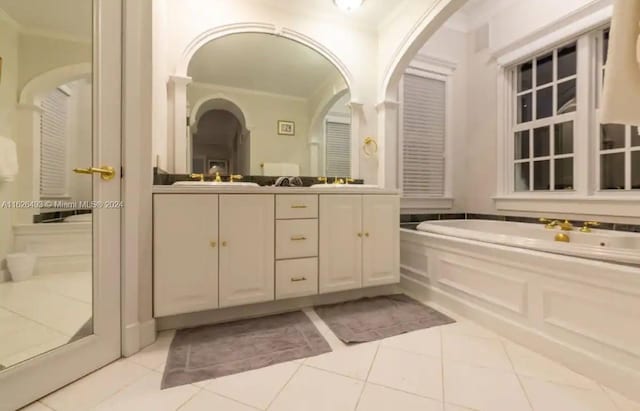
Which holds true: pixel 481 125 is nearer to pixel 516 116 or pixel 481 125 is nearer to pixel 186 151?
pixel 516 116

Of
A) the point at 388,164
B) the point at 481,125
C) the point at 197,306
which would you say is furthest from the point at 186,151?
the point at 481,125

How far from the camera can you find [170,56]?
216 centimetres

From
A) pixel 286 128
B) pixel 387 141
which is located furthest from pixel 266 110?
pixel 387 141

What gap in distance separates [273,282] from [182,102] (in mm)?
1519

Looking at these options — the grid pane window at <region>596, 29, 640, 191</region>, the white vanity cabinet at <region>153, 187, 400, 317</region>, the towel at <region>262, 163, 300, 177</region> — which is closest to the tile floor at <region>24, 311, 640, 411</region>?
the white vanity cabinet at <region>153, 187, 400, 317</region>

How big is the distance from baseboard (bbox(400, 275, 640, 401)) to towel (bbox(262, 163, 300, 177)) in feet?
4.90

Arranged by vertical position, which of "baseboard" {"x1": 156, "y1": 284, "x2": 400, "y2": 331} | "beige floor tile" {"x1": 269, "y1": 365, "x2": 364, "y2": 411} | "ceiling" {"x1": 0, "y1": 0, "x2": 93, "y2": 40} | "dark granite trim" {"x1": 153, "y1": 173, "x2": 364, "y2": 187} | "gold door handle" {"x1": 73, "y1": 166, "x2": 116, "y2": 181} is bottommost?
"beige floor tile" {"x1": 269, "y1": 365, "x2": 364, "y2": 411}

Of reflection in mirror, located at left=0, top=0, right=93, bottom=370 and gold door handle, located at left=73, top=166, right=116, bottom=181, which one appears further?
gold door handle, located at left=73, top=166, right=116, bottom=181

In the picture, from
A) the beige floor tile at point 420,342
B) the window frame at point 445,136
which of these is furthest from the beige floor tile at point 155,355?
the window frame at point 445,136

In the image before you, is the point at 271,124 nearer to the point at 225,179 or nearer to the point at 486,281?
the point at 225,179

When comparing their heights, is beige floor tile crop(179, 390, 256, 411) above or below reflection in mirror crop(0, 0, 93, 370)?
below

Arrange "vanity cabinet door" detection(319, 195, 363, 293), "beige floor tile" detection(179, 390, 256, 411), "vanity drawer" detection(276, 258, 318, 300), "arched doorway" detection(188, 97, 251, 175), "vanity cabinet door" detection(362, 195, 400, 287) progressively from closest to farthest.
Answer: "beige floor tile" detection(179, 390, 256, 411), "vanity drawer" detection(276, 258, 318, 300), "vanity cabinet door" detection(319, 195, 363, 293), "vanity cabinet door" detection(362, 195, 400, 287), "arched doorway" detection(188, 97, 251, 175)

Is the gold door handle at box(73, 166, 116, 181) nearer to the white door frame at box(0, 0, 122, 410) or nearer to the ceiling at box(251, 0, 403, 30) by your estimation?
the white door frame at box(0, 0, 122, 410)

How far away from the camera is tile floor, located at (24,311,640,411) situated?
1.10 meters
